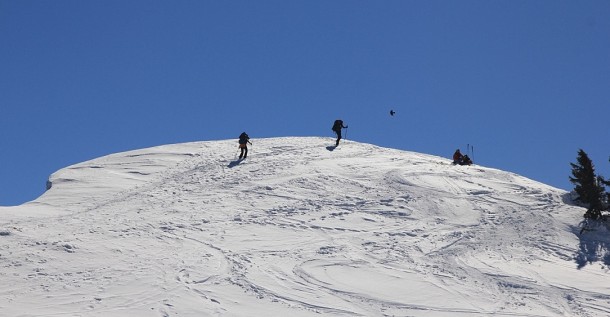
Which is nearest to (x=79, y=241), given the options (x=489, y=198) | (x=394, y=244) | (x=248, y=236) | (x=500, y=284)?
(x=248, y=236)

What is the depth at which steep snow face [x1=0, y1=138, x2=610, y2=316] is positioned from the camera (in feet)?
60.7

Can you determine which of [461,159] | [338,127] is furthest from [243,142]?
[461,159]

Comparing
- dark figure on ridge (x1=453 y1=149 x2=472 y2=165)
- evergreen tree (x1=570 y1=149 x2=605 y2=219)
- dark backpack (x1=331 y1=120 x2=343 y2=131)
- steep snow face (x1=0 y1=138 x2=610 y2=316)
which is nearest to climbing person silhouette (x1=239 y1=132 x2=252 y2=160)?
steep snow face (x1=0 y1=138 x2=610 y2=316)

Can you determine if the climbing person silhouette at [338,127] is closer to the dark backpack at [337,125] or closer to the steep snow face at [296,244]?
the dark backpack at [337,125]

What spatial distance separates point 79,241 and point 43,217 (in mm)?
3974

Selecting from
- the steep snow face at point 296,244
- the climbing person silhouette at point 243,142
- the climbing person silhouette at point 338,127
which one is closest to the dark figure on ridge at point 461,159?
the steep snow face at point 296,244

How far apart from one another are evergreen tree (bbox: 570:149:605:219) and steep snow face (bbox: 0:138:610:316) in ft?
2.42

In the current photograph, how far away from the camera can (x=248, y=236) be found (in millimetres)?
23594

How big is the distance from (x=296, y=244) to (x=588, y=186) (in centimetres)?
1195

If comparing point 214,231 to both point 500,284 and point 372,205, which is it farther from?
point 500,284

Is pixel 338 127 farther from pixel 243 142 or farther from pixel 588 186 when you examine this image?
pixel 588 186

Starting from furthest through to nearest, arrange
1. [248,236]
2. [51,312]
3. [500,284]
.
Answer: [248,236] → [500,284] → [51,312]

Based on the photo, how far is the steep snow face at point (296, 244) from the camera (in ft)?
60.7

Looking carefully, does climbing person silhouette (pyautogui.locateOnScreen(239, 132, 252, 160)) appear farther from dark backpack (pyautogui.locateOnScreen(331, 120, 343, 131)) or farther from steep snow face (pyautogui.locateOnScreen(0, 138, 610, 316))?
dark backpack (pyautogui.locateOnScreen(331, 120, 343, 131))
